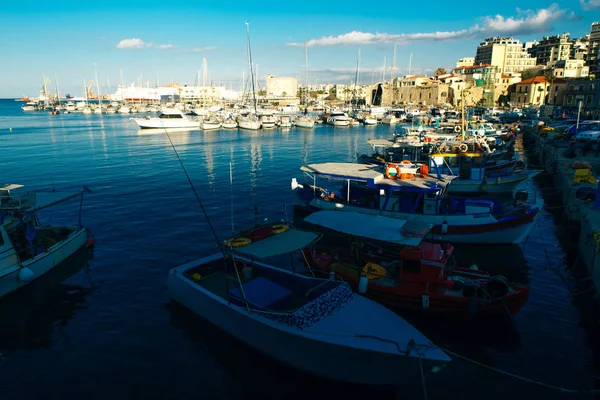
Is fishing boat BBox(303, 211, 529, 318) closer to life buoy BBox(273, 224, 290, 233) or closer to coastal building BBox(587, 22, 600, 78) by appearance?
life buoy BBox(273, 224, 290, 233)

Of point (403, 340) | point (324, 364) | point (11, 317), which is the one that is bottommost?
point (11, 317)

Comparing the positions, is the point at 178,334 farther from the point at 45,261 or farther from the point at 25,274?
the point at 45,261

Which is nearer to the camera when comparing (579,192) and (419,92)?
(579,192)

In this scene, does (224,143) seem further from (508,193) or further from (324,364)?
(324,364)

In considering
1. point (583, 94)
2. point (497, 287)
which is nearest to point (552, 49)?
point (583, 94)

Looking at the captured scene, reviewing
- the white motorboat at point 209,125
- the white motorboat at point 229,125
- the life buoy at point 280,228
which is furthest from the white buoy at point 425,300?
the white motorboat at point 229,125

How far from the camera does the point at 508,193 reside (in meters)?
31.5

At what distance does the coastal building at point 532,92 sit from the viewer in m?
114

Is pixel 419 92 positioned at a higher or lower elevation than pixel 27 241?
higher

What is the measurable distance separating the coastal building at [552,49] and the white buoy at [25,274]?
17739 centimetres

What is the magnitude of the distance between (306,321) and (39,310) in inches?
431

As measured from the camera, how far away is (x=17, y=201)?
53.9 ft

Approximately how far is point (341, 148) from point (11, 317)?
5272 centimetres

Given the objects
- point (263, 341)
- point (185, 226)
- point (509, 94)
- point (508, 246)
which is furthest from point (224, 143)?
point (509, 94)
